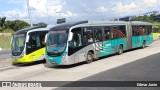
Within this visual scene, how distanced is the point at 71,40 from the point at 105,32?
15.8 feet

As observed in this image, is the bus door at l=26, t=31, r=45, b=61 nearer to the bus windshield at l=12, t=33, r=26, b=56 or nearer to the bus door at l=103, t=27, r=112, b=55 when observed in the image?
the bus windshield at l=12, t=33, r=26, b=56

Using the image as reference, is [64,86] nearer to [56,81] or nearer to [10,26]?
[56,81]

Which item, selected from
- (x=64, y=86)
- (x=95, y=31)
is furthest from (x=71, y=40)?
(x=64, y=86)

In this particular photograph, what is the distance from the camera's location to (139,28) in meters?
28.3

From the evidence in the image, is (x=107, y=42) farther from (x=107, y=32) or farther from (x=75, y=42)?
(x=75, y=42)

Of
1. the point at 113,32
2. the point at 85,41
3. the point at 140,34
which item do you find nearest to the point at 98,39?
the point at 85,41

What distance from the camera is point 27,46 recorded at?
66.6 ft

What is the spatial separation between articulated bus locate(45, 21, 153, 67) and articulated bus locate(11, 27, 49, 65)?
1.55m

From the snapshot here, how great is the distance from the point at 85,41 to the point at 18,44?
15.1ft

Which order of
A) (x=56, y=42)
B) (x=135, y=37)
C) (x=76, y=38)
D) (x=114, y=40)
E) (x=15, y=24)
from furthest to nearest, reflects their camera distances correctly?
(x=15, y=24)
(x=135, y=37)
(x=114, y=40)
(x=76, y=38)
(x=56, y=42)

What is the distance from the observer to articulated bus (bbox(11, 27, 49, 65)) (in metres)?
20.2

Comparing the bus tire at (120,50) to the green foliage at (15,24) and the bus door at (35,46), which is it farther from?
the green foliage at (15,24)

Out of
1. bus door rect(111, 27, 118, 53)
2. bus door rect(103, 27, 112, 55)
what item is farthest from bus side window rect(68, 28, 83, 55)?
bus door rect(111, 27, 118, 53)

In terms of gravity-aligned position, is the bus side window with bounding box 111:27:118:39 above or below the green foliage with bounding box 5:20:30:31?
above
